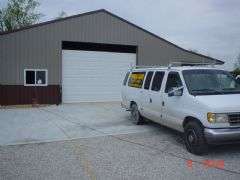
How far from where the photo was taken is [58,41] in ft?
69.8

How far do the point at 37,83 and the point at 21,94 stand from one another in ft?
3.68

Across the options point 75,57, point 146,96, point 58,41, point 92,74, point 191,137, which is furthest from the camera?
point 92,74

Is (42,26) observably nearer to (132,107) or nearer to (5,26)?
(132,107)

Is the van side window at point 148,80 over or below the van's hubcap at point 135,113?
over

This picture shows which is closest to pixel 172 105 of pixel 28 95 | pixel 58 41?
pixel 28 95

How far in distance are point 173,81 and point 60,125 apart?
5.02 metres

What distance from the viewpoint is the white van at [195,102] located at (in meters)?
8.31

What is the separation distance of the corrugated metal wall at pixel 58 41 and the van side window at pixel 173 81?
1187 cm

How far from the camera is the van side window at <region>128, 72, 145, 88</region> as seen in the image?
1288cm

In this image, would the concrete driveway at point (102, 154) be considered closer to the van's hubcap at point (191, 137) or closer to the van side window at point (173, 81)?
the van's hubcap at point (191, 137)

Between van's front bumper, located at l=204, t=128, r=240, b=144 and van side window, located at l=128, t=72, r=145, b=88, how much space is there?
4826 mm

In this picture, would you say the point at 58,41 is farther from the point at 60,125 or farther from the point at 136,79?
the point at 136,79

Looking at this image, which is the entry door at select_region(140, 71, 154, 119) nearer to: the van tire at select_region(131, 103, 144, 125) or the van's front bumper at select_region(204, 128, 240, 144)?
the van tire at select_region(131, 103, 144, 125)

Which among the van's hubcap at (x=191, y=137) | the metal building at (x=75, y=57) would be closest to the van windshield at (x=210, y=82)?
the van's hubcap at (x=191, y=137)
